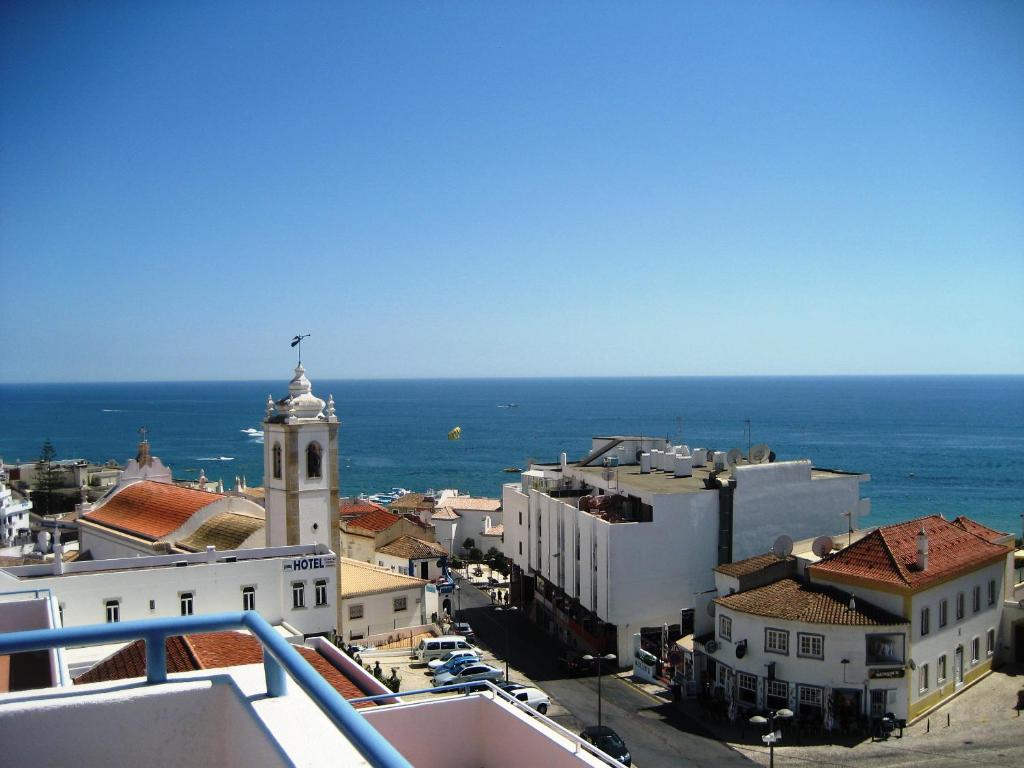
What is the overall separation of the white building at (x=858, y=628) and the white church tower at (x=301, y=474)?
1450 centimetres

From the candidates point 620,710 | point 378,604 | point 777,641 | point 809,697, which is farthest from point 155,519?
point 809,697

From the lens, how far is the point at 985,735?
26.5 metres

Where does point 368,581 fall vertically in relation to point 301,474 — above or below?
below

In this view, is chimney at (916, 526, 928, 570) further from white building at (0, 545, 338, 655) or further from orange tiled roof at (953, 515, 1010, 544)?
white building at (0, 545, 338, 655)

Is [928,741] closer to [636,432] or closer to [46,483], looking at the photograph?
[46,483]

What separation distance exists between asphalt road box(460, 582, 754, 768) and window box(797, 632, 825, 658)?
13.8 ft

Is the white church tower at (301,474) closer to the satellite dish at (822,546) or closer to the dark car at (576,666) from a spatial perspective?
the dark car at (576,666)

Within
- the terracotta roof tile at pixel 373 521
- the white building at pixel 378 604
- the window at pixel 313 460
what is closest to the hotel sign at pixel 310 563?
the window at pixel 313 460

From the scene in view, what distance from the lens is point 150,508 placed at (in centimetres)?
3488

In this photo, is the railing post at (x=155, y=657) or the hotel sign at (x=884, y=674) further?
the hotel sign at (x=884, y=674)

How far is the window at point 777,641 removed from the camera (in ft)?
93.0

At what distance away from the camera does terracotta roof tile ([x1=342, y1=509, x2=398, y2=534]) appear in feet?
169

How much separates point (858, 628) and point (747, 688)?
4288 millimetres

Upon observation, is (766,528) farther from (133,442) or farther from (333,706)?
(133,442)
